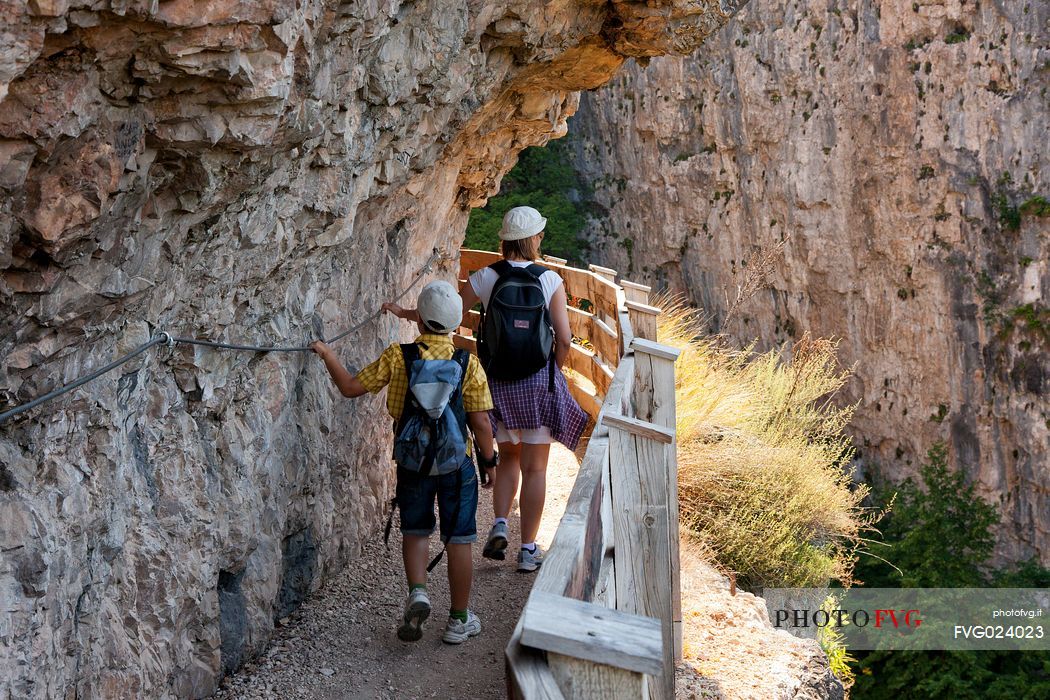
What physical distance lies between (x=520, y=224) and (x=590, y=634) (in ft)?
9.23

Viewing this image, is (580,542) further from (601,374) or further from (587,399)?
(587,399)

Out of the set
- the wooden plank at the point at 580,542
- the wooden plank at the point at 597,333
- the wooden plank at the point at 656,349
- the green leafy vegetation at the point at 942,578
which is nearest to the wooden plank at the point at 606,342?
the wooden plank at the point at 597,333

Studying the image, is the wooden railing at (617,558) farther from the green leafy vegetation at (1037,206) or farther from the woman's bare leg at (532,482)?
the green leafy vegetation at (1037,206)

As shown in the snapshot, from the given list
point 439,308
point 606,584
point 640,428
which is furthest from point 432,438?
point 606,584

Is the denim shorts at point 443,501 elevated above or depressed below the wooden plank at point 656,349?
below

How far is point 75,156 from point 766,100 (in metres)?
24.6

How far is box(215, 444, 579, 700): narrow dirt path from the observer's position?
3.60m

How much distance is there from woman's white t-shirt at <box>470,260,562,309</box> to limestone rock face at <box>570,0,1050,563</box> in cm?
1943

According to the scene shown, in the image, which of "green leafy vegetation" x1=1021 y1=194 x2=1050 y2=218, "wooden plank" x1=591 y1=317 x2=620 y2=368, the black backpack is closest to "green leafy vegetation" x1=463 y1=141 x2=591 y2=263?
"green leafy vegetation" x1=1021 y1=194 x2=1050 y2=218

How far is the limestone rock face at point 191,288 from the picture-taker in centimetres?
235

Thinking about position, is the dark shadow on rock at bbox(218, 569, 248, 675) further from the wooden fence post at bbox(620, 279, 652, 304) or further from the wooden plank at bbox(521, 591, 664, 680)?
the wooden fence post at bbox(620, 279, 652, 304)

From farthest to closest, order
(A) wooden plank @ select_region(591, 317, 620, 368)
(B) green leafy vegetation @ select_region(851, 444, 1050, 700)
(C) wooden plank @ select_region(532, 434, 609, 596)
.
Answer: (B) green leafy vegetation @ select_region(851, 444, 1050, 700)
(A) wooden plank @ select_region(591, 317, 620, 368)
(C) wooden plank @ select_region(532, 434, 609, 596)

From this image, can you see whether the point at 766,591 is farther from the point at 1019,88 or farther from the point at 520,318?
the point at 1019,88

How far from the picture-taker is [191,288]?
10.4 feet
